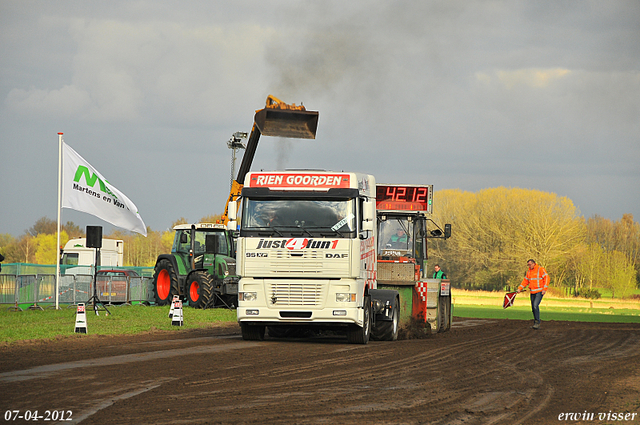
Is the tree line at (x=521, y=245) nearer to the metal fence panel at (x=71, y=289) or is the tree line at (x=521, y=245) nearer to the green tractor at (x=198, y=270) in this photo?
the metal fence panel at (x=71, y=289)

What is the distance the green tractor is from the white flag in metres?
3.20

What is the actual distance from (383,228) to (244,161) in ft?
27.3

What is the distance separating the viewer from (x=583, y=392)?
9.62 meters

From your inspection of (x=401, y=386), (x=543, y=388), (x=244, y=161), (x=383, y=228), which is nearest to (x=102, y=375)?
(x=401, y=386)

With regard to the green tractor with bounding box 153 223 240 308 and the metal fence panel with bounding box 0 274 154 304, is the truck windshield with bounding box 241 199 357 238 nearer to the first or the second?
the green tractor with bounding box 153 223 240 308

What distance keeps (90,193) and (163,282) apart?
663cm

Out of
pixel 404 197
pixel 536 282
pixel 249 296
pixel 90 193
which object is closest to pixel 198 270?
pixel 90 193

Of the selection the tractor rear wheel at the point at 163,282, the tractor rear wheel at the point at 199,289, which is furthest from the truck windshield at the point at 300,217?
the tractor rear wheel at the point at 163,282

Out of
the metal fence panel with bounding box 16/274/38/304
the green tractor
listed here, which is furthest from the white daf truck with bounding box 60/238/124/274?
the metal fence panel with bounding box 16/274/38/304

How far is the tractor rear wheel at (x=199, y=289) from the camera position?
26.0m

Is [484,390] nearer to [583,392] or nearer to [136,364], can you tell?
[583,392]

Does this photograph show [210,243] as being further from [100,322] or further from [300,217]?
[300,217]

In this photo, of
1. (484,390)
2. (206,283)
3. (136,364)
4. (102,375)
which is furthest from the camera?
(206,283)

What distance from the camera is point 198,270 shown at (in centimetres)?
2689
